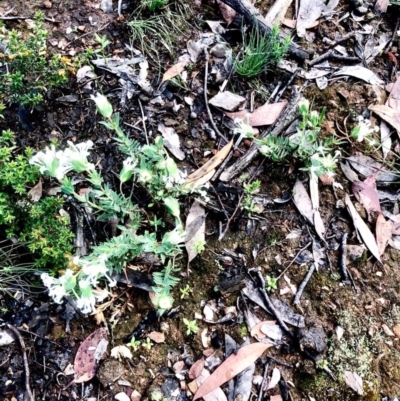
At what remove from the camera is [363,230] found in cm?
225

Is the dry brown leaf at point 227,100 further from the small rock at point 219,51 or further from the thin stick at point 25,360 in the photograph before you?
the thin stick at point 25,360

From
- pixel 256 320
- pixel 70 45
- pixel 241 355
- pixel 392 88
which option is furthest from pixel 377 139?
pixel 70 45

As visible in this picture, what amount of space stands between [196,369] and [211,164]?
86cm

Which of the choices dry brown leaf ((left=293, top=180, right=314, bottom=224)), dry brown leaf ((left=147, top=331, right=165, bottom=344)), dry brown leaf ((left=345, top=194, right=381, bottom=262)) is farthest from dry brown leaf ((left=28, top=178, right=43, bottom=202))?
dry brown leaf ((left=345, top=194, right=381, bottom=262))

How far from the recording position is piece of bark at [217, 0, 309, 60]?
2488 millimetres

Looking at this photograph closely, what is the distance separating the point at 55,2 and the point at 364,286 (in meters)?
1.96

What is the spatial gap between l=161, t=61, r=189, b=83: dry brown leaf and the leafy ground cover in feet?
0.03

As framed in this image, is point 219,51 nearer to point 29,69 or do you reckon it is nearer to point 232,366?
point 29,69

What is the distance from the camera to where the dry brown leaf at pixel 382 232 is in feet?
7.31

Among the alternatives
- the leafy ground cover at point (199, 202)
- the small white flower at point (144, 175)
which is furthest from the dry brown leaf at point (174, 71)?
the small white flower at point (144, 175)

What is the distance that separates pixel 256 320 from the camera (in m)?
2.11

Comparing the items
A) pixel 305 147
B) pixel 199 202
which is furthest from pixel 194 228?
pixel 305 147

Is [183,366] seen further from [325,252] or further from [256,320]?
[325,252]

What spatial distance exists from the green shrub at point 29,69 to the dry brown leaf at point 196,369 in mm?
1252
